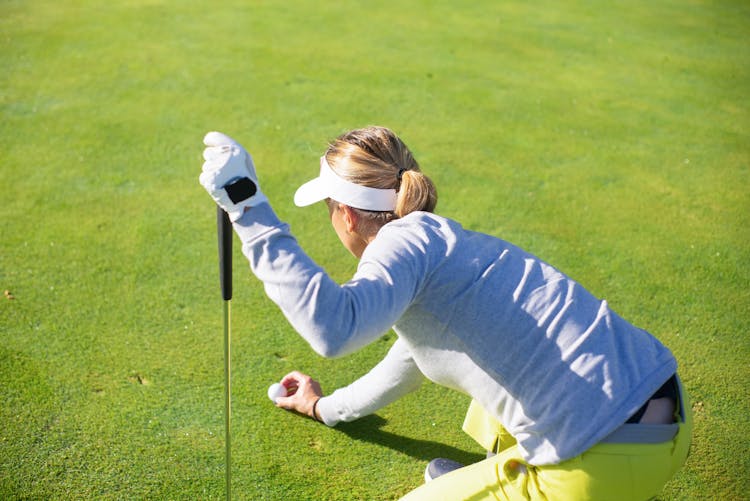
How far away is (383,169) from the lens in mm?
2119

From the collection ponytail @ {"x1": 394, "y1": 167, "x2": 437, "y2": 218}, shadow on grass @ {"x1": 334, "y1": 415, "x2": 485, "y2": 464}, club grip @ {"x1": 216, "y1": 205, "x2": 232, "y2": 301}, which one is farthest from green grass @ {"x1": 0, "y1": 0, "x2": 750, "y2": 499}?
ponytail @ {"x1": 394, "y1": 167, "x2": 437, "y2": 218}

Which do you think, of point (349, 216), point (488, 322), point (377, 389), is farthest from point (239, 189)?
point (377, 389)

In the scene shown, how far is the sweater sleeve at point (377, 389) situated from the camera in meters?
2.73

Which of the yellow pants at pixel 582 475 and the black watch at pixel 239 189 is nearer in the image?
the black watch at pixel 239 189

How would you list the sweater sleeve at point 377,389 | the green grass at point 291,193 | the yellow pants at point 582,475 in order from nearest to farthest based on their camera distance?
the yellow pants at point 582,475 < the sweater sleeve at point 377,389 < the green grass at point 291,193

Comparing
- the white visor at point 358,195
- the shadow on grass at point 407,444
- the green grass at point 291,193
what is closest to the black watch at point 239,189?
the white visor at point 358,195

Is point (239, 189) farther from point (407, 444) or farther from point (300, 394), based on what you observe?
point (407, 444)

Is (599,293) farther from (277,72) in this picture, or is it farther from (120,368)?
(277,72)

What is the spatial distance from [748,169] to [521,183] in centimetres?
181

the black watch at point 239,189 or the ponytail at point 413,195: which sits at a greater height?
the black watch at point 239,189

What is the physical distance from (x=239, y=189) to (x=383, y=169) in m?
0.48

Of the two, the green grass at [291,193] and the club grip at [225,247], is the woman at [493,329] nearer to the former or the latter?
the club grip at [225,247]

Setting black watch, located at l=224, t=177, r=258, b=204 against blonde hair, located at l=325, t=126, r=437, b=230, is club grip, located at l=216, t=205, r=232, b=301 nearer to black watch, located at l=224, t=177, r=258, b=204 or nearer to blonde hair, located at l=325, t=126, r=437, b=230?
black watch, located at l=224, t=177, r=258, b=204

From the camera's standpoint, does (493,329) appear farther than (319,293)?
Yes
